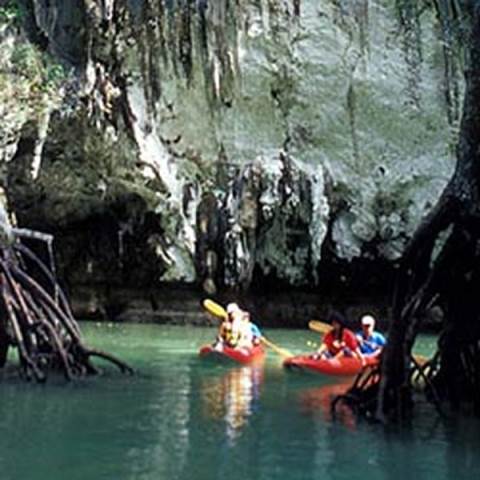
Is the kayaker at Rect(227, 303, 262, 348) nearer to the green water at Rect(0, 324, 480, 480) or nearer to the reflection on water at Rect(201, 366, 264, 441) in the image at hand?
the reflection on water at Rect(201, 366, 264, 441)

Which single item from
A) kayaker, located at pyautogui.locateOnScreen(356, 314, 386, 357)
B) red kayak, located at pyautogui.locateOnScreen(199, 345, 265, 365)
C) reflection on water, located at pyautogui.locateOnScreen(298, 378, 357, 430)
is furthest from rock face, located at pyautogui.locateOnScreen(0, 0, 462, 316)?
Result: reflection on water, located at pyautogui.locateOnScreen(298, 378, 357, 430)

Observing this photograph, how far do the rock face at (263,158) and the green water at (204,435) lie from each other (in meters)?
9.50

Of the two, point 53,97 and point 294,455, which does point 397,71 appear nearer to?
point 53,97

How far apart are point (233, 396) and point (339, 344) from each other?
3.37 metres

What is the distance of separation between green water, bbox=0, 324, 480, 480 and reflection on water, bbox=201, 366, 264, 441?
18 millimetres

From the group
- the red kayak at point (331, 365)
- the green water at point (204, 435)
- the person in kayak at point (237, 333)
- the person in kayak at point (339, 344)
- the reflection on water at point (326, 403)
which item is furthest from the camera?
the person in kayak at point (237, 333)

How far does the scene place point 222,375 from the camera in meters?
13.8

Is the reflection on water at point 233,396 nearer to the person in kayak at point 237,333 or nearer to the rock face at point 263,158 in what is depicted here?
the person in kayak at point 237,333

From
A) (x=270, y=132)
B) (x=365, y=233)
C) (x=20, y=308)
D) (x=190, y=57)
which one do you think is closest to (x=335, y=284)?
(x=365, y=233)

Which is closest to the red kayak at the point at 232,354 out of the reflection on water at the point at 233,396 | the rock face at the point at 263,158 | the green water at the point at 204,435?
the reflection on water at the point at 233,396

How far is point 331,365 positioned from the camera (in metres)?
13.8

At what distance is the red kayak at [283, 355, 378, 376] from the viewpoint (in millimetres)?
13797

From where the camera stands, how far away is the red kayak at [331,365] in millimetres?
13797

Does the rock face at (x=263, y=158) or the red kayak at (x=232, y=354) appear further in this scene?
the rock face at (x=263, y=158)
